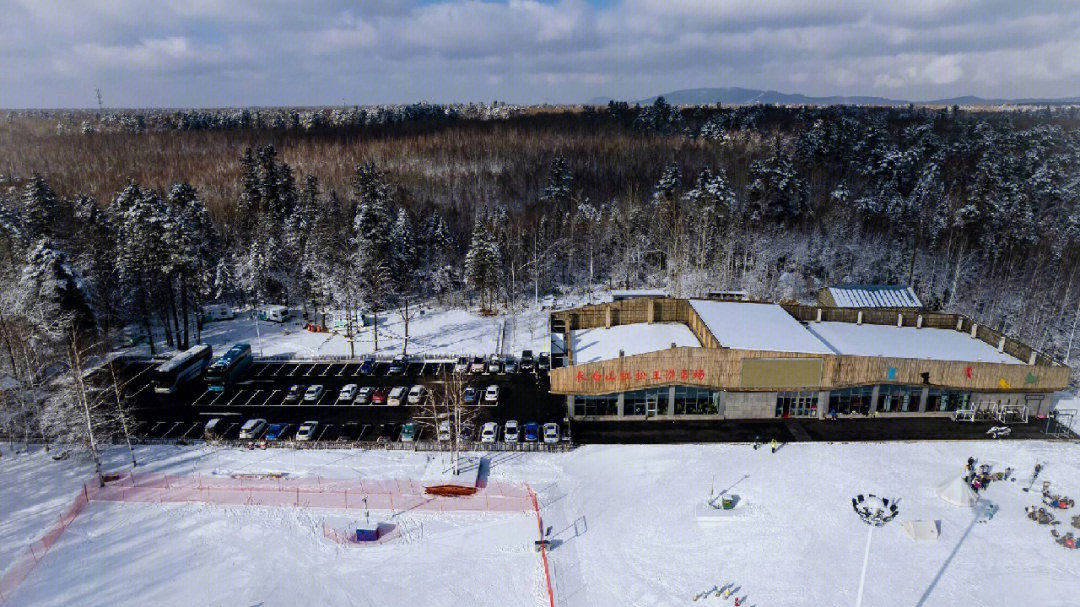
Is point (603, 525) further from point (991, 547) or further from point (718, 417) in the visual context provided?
point (991, 547)

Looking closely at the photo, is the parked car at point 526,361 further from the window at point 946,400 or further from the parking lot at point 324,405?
the window at point 946,400

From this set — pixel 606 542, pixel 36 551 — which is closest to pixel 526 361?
pixel 606 542

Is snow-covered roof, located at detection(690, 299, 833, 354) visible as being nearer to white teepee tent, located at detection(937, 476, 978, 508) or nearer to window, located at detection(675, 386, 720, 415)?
window, located at detection(675, 386, 720, 415)

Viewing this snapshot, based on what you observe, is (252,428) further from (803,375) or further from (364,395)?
(803,375)

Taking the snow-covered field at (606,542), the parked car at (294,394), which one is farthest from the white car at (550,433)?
the parked car at (294,394)

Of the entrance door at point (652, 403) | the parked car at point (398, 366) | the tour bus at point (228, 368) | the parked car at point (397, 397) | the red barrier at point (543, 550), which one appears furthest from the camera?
the parked car at point (398, 366)

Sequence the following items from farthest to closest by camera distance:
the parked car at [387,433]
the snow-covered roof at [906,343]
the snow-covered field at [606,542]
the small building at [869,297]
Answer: the small building at [869,297], the snow-covered roof at [906,343], the parked car at [387,433], the snow-covered field at [606,542]

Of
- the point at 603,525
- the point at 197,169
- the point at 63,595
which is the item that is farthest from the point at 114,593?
the point at 197,169
